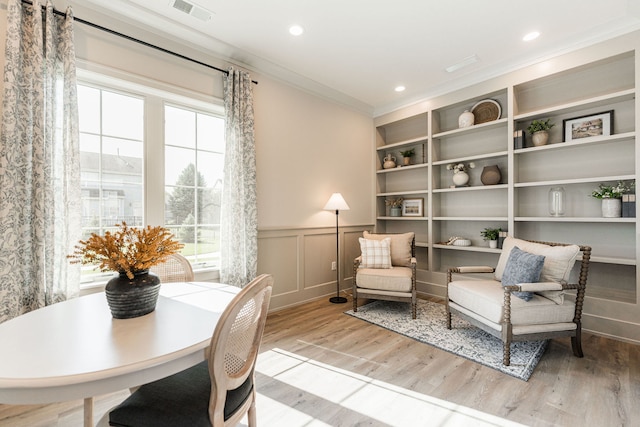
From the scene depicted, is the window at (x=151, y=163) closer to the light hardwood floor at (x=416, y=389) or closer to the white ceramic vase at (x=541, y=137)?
the light hardwood floor at (x=416, y=389)

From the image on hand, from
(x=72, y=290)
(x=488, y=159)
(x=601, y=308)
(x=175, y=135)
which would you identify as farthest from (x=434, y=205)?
(x=72, y=290)

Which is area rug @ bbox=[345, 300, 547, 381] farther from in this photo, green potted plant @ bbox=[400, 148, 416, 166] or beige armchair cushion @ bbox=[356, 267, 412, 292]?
green potted plant @ bbox=[400, 148, 416, 166]

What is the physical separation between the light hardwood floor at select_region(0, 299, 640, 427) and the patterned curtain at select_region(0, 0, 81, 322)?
791 mm

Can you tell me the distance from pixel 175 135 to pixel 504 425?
133 inches

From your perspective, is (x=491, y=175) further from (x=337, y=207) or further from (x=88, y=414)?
(x=88, y=414)

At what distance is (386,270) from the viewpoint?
3.51 m

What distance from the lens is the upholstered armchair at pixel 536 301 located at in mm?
2309

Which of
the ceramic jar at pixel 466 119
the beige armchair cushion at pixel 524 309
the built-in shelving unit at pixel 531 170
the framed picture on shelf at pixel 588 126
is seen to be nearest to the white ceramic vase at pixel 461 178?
the built-in shelving unit at pixel 531 170

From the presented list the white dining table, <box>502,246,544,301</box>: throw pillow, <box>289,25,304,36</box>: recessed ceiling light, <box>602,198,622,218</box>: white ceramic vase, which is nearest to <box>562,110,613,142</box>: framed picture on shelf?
<box>602,198,622,218</box>: white ceramic vase

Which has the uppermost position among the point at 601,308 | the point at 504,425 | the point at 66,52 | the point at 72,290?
the point at 66,52

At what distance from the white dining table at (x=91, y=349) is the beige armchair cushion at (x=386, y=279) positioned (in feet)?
7.45

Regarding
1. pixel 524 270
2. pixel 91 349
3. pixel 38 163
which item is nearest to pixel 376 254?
pixel 524 270

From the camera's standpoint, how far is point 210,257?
10.2ft

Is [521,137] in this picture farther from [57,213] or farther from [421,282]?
[57,213]
